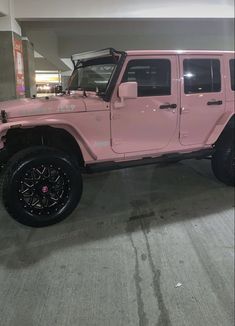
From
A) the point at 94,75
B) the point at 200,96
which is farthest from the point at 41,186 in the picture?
the point at 200,96

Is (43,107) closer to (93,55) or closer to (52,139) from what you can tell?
(52,139)

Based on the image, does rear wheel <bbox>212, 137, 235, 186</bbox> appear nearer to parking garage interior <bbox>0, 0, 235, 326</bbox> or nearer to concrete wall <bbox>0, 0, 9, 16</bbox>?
parking garage interior <bbox>0, 0, 235, 326</bbox>

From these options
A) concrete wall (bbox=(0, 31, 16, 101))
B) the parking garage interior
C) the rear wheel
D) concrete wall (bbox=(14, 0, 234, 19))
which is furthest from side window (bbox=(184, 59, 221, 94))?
concrete wall (bbox=(0, 31, 16, 101))

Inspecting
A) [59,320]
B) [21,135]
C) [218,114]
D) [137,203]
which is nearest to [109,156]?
[137,203]

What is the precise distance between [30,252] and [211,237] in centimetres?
181

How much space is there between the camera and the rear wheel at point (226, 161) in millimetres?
4449

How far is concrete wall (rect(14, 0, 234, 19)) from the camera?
6.98 m

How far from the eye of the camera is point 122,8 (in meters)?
7.07

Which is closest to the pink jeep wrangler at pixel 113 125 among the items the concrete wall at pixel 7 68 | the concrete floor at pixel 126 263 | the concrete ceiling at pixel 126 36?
the concrete floor at pixel 126 263

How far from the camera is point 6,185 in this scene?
310 cm

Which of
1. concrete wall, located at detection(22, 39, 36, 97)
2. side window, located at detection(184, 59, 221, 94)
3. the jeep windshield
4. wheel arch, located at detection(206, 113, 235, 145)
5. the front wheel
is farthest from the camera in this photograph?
concrete wall, located at detection(22, 39, 36, 97)

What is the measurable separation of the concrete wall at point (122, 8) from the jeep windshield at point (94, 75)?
3.16m

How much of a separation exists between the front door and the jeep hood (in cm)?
45

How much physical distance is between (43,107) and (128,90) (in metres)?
0.92
